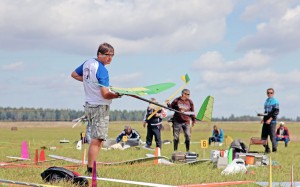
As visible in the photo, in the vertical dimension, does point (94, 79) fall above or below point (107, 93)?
above

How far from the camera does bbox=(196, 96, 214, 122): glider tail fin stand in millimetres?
10562

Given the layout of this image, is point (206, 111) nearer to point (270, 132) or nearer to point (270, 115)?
point (270, 115)

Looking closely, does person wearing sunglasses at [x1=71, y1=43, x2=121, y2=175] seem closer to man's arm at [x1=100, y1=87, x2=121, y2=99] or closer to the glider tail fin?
man's arm at [x1=100, y1=87, x2=121, y2=99]

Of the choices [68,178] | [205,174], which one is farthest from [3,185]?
[205,174]

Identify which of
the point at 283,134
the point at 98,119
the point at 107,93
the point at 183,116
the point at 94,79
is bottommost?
the point at 283,134

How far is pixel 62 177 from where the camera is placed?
6.59 metres

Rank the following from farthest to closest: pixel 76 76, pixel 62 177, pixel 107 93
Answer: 1. pixel 76 76
2. pixel 107 93
3. pixel 62 177

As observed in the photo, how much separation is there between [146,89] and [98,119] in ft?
2.73

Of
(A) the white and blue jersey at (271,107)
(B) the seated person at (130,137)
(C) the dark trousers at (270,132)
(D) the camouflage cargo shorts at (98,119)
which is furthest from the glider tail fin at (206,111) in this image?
(B) the seated person at (130,137)

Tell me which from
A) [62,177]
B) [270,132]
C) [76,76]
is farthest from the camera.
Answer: [270,132]

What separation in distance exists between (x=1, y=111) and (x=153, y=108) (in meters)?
139

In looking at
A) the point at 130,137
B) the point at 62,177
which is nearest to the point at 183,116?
the point at 130,137

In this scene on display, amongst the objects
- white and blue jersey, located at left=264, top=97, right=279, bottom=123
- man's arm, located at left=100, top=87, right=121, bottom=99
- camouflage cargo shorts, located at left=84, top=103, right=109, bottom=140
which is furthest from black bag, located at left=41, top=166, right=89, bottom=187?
white and blue jersey, located at left=264, top=97, right=279, bottom=123

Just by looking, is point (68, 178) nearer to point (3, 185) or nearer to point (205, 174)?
point (3, 185)
